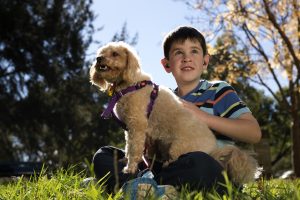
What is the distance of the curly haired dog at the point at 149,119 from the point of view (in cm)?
443

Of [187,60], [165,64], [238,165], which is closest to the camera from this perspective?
[238,165]

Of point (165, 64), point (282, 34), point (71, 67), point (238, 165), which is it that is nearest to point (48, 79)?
point (71, 67)

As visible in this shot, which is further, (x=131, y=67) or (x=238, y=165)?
(x=131, y=67)

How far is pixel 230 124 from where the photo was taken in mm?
4477

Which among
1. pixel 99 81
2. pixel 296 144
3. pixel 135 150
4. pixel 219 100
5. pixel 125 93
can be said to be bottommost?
pixel 296 144

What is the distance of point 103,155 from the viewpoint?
4.61m

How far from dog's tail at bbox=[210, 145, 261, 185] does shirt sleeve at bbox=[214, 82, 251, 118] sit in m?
0.62

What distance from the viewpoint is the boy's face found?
4.98 meters

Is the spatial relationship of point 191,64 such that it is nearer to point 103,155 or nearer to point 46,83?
point 103,155

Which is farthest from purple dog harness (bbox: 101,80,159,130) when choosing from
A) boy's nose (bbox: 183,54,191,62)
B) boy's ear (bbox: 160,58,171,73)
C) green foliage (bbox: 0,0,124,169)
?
green foliage (bbox: 0,0,124,169)

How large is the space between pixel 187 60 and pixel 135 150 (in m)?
1.17

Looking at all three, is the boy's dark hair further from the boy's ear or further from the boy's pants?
the boy's pants

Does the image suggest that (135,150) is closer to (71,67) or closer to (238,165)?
(238,165)

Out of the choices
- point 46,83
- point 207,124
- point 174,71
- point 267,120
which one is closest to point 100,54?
point 174,71
